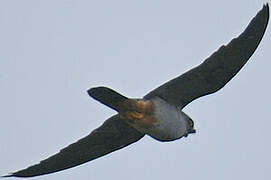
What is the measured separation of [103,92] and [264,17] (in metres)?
2.51

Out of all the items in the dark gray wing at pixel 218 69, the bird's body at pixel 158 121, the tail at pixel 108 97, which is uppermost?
the dark gray wing at pixel 218 69

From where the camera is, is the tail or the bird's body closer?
the tail

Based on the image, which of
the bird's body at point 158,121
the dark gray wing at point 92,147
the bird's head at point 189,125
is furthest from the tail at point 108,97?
the bird's head at point 189,125

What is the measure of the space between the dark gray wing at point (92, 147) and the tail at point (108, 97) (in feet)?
2.74

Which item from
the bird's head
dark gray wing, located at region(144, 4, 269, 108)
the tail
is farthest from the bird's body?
the bird's head

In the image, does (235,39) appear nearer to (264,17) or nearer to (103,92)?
(264,17)

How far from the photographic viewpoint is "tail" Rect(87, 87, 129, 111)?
46.4 ft

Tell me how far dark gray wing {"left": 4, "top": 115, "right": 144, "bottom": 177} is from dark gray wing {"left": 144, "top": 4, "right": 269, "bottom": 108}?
91 centimetres

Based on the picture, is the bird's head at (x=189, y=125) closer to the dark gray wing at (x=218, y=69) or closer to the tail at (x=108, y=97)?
the dark gray wing at (x=218, y=69)

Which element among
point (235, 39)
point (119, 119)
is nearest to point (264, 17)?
point (235, 39)

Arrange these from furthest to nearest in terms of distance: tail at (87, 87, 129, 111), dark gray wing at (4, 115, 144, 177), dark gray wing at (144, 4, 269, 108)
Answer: dark gray wing at (4, 115, 144, 177) → dark gray wing at (144, 4, 269, 108) → tail at (87, 87, 129, 111)

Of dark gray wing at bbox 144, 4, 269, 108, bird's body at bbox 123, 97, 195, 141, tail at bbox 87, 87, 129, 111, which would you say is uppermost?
dark gray wing at bbox 144, 4, 269, 108

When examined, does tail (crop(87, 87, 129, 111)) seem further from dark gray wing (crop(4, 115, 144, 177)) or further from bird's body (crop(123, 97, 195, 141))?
dark gray wing (crop(4, 115, 144, 177))

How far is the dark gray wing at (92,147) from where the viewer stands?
51.6ft
